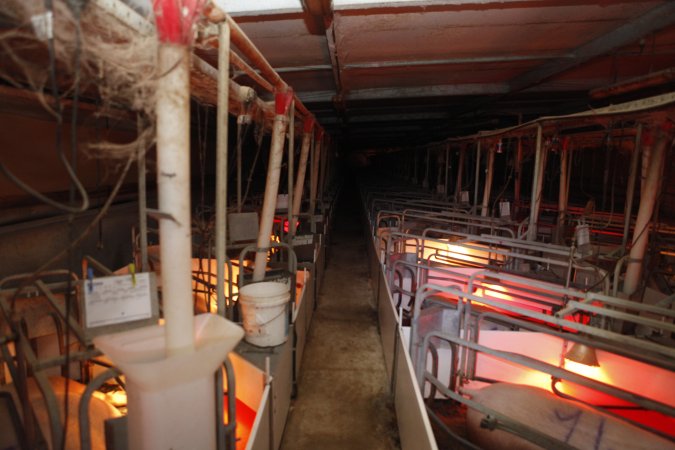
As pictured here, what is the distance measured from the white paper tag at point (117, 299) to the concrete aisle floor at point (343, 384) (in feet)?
7.14

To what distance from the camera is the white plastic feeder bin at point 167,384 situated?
1560 millimetres

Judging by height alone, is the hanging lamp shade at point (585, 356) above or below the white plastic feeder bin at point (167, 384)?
below

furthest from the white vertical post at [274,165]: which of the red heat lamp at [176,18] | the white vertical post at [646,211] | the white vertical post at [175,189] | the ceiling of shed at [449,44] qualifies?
the white vertical post at [646,211]

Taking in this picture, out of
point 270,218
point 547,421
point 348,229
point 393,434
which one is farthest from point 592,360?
point 348,229

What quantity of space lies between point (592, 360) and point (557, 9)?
127 inches

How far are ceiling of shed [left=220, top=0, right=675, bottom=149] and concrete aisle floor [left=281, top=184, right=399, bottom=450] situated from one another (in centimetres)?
364

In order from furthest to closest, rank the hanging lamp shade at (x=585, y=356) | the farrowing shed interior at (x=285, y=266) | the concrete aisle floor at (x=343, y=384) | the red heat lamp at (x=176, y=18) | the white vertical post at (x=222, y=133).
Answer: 1. the concrete aisle floor at (x=343, y=384)
2. the hanging lamp shade at (x=585, y=356)
3. the white vertical post at (x=222, y=133)
4. the farrowing shed interior at (x=285, y=266)
5. the red heat lamp at (x=176, y=18)

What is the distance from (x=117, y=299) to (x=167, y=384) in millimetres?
478

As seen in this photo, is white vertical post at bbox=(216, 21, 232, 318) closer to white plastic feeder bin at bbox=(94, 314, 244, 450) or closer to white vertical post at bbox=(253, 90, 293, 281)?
white plastic feeder bin at bbox=(94, 314, 244, 450)

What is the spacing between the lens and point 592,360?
326 centimetres

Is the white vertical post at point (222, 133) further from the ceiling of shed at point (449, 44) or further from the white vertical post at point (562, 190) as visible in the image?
the white vertical post at point (562, 190)

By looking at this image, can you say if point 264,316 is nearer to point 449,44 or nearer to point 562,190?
point 449,44

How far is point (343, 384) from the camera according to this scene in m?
4.18

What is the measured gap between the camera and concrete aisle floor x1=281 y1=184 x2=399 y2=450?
3408 millimetres
